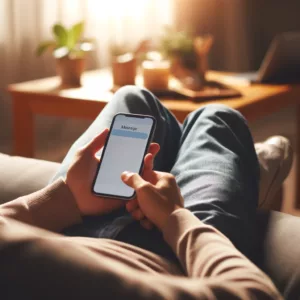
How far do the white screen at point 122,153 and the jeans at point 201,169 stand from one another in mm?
50

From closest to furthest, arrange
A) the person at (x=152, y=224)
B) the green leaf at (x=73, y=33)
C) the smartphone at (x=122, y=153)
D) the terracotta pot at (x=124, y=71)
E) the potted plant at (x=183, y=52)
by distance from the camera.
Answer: the person at (x=152, y=224) < the smartphone at (x=122, y=153) < the terracotta pot at (x=124, y=71) < the green leaf at (x=73, y=33) < the potted plant at (x=183, y=52)

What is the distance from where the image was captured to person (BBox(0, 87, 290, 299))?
450 mm

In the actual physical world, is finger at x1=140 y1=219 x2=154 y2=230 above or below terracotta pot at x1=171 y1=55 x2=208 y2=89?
above

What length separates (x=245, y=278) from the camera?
0.60m

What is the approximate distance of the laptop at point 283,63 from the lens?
2.10m

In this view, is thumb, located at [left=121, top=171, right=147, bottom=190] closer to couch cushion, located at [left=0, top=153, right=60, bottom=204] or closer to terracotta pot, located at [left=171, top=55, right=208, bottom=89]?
couch cushion, located at [left=0, top=153, right=60, bottom=204]

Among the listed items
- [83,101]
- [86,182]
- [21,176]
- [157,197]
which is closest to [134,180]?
[157,197]

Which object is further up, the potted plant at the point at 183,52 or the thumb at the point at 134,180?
the thumb at the point at 134,180

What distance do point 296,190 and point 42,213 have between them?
1.60m

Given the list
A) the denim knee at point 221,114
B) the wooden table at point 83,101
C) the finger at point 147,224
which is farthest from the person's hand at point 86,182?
the wooden table at point 83,101

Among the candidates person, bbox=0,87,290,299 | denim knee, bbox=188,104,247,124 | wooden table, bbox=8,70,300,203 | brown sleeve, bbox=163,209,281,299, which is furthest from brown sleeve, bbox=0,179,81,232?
wooden table, bbox=8,70,300,203

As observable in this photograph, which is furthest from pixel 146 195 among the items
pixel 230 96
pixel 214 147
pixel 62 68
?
pixel 62 68

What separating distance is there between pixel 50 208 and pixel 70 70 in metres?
1.25

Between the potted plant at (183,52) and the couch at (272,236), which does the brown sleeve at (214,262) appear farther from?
the potted plant at (183,52)
